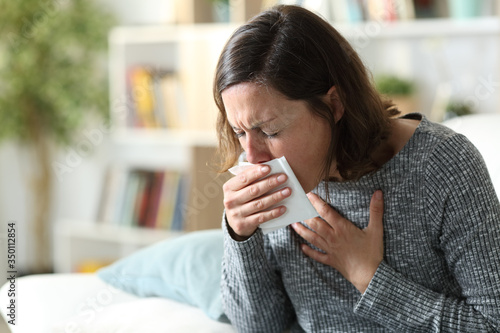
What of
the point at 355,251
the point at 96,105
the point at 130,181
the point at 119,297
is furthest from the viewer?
the point at 96,105

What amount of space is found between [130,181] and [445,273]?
2140 millimetres

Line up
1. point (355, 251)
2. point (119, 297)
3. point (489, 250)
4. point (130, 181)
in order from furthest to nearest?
point (130, 181) → point (119, 297) → point (355, 251) → point (489, 250)

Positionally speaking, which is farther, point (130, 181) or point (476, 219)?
point (130, 181)

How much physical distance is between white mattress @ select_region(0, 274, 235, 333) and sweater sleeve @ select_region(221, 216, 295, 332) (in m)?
0.05

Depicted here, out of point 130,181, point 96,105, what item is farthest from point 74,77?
point 130,181

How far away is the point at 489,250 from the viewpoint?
1.06 m

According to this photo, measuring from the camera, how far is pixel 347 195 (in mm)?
1203

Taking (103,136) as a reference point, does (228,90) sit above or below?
above

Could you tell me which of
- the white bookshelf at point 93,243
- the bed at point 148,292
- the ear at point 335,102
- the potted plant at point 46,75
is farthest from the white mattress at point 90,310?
the potted plant at point 46,75

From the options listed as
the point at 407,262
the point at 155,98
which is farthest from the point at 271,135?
the point at 155,98

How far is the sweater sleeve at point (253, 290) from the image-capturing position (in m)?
1.23

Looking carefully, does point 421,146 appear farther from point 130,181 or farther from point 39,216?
point 39,216

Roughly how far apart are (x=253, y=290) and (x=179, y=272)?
0.81 feet

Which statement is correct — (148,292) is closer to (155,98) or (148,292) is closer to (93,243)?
(155,98)
